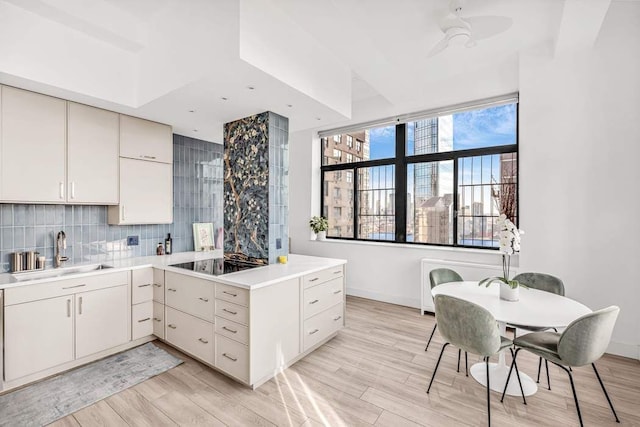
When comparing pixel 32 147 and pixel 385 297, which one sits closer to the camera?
pixel 32 147

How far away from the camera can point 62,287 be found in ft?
7.81

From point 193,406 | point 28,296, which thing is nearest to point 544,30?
point 193,406

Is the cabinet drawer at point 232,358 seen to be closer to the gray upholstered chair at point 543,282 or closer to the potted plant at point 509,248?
the potted plant at point 509,248

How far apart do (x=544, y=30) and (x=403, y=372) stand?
330 centimetres

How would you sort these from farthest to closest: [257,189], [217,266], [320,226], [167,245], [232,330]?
1. [320,226]
2. [167,245]
3. [257,189]
4. [217,266]
5. [232,330]

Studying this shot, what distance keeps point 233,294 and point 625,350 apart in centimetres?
358

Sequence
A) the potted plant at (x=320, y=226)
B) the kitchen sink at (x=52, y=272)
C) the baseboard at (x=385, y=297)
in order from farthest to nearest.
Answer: the potted plant at (x=320, y=226), the baseboard at (x=385, y=297), the kitchen sink at (x=52, y=272)

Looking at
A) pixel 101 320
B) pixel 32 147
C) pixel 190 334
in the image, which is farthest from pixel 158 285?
pixel 32 147

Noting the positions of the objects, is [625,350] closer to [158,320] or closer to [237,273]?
[237,273]


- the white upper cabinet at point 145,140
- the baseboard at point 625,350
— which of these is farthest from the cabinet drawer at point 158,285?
the baseboard at point 625,350

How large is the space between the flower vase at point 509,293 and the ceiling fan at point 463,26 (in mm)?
1925

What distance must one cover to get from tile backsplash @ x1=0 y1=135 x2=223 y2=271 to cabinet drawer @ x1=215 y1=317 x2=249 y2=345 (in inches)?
70.1

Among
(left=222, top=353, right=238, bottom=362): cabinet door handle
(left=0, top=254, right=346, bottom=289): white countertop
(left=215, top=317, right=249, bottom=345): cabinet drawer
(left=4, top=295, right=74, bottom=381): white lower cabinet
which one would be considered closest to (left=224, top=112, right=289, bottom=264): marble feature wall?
(left=0, top=254, right=346, bottom=289): white countertop

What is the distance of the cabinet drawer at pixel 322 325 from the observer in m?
2.65
